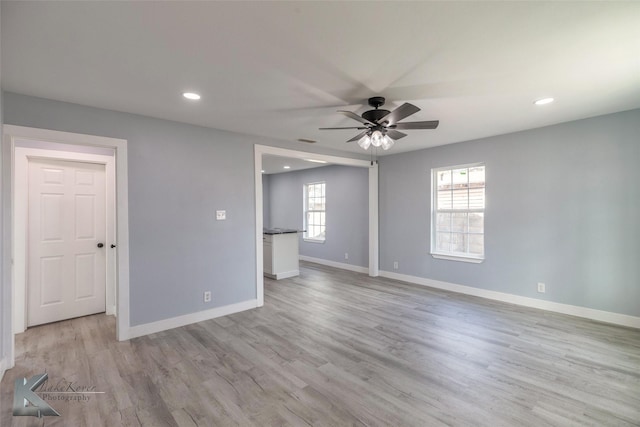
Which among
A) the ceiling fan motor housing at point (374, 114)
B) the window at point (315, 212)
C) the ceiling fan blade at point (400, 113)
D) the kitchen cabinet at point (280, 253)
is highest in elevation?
the ceiling fan motor housing at point (374, 114)

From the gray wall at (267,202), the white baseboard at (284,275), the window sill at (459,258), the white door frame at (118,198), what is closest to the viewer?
the white door frame at (118,198)

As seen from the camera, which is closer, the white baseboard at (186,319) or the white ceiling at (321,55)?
the white ceiling at (321,55)

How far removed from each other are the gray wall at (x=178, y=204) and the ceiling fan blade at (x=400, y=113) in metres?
2.16

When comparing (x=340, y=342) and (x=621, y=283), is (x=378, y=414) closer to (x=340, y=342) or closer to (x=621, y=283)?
(x=340, y=342)

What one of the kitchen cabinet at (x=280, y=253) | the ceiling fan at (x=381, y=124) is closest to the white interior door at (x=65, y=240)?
the kitchen cabinet at (x=280, y=253)

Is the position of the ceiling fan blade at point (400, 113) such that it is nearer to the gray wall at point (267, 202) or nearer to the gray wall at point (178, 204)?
the gray wall at point (178, 204)

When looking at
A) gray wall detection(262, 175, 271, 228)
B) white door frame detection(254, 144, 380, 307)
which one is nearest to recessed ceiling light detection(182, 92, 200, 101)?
white door frame detection(254, 144, 380, 307)

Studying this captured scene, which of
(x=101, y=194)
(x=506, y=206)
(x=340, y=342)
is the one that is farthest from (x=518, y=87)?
(x=101, y=194)

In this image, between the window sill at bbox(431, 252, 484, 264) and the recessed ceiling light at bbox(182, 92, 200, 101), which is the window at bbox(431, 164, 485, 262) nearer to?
the window sill at bbox(431, 252, 484, 264)

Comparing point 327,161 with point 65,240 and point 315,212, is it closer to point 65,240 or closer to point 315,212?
point 315,212

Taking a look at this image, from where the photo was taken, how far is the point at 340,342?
3150mm

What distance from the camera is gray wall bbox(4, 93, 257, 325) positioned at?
10.2ft

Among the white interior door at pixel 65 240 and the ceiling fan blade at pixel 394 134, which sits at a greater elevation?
the ceiling fan blade at pixel 394 134

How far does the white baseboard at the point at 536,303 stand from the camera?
11.5 ft
